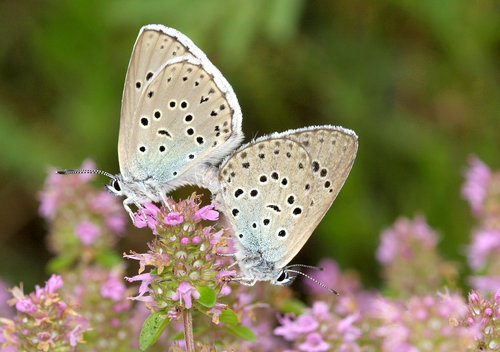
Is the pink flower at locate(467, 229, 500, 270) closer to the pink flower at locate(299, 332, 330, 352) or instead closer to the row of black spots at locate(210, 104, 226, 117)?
the pink flower at locate(299, 332, 330, 352)

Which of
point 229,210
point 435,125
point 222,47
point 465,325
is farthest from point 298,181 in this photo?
point 435,125

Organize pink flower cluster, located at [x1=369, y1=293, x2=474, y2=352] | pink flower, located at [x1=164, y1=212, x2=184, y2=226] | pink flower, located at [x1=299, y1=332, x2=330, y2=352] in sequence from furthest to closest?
pink flower, located at [x1=299, y1=332, x2=330, y2=352]
pink flower, located at [x1=164, y1=212, x2=184, y2=226]
pink flower cluster, located at [x1=369, y1=293, x2=474, y2=352]

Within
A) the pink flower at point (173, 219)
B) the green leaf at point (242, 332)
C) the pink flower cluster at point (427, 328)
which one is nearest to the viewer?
the pink flower cluster at point (427, 328)

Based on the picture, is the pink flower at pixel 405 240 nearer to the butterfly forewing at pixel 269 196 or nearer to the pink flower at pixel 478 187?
the pink flower at pixel 478 187

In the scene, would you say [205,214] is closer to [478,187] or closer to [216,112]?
[216,112]

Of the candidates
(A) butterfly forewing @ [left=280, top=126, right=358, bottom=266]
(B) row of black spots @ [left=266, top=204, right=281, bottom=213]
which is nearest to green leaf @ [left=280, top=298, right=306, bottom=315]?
(A) butterfly forewing @ [left=280, top=126, right=358, bottom=266]

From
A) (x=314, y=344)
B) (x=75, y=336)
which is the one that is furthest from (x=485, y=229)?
(x=75, y=336)

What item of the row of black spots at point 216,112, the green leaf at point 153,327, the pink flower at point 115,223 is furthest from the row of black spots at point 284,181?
the pink flower at point 115,223
